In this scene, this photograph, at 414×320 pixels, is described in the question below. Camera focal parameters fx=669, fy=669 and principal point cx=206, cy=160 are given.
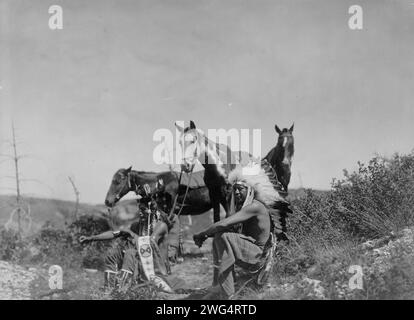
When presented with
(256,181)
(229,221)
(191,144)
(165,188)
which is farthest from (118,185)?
(229,221)

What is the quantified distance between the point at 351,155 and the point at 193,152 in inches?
93.7

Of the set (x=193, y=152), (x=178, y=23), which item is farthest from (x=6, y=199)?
(x=178, y=23)

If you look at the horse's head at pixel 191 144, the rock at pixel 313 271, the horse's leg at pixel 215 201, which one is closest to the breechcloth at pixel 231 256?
the rock at pixel 313 271

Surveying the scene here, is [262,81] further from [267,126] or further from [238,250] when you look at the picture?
[238,250]

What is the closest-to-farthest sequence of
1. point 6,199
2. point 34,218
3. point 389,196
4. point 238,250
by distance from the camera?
point 238,250
point 389,196
point 6,199
point 34,218

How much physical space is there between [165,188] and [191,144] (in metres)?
0.94

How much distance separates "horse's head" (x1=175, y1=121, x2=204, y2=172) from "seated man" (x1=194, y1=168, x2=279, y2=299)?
33.4 inches

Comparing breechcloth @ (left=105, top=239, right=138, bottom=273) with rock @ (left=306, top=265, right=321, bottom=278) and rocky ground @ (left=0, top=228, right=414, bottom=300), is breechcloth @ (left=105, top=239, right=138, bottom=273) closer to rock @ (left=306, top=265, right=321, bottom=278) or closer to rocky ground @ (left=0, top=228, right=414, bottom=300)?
rocky ground @ (left=0, top=228, right=414, bottom=300)

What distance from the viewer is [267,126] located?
9.72 meters

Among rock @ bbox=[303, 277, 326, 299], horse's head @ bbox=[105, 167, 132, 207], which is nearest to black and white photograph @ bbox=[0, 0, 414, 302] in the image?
horse's head @ bbox=[105, 167, 132, 207]

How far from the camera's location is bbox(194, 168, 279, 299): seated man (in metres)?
7.92

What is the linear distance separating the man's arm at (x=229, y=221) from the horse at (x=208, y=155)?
0.97m

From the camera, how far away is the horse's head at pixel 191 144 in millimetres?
9297
